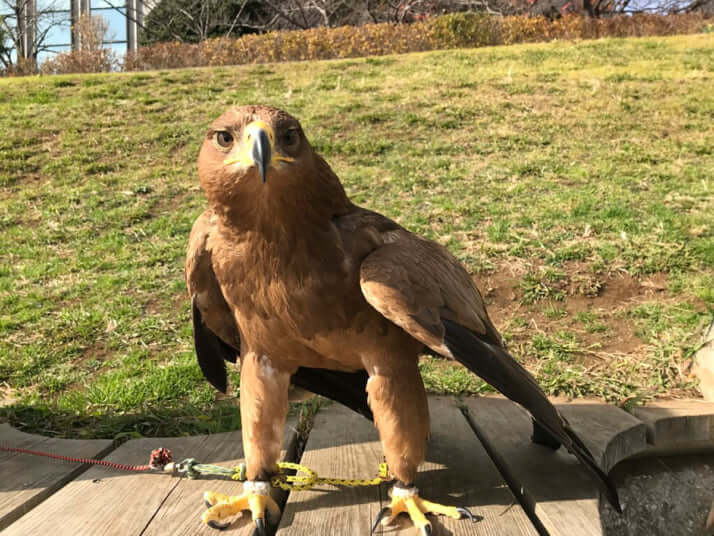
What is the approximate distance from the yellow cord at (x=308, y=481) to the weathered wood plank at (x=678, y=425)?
1338 mm

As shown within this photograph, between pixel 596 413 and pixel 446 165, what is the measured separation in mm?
5781

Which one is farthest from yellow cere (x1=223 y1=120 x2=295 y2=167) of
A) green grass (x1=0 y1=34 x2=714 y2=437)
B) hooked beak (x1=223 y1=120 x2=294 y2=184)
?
green grass (x1=0 y1=34 x2=714 y2=437)

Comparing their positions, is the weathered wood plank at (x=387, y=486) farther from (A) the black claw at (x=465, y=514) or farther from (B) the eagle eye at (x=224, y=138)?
(B) the eagle eye at (x=224, y=138)

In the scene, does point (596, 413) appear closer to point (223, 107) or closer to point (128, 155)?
point (128, 155)

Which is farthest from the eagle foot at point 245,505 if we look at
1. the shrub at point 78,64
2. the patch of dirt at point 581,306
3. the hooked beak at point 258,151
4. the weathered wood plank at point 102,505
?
the shrub at point 78,64

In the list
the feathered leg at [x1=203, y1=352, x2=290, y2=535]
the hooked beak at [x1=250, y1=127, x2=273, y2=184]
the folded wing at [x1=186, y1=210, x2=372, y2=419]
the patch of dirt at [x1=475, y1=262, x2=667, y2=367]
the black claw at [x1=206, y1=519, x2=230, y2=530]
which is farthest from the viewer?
the patch of dirt at [x1=475, y1=262, x2=667, y2=367]

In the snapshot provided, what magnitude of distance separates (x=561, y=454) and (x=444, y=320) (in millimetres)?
917

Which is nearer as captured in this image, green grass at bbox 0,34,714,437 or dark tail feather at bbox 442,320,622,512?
dark tail feather at bbox 442,320,622,512

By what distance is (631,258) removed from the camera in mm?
4875

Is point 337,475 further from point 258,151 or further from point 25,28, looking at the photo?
point 25,28

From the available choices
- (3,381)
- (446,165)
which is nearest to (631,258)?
(446,165)

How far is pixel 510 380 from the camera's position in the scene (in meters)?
1.67

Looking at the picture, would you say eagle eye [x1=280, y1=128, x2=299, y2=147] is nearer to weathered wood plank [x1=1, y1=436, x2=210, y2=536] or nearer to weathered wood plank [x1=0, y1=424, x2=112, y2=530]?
weathered wood plank [x1=1, y1=436, x2=210, y2=536]

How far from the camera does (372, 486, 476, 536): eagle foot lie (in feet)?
5.71
